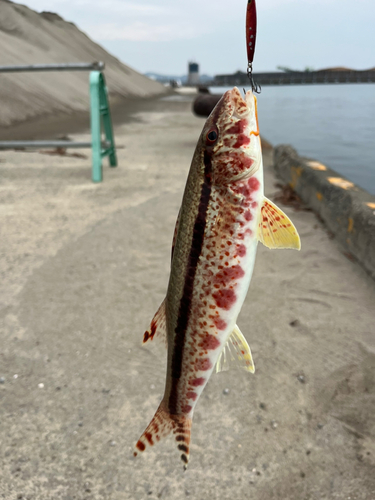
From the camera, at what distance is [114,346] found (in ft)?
10.2

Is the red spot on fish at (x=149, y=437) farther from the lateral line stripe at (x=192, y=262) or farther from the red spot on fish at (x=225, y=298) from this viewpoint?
the red spot on fish at (x=225, y=298)

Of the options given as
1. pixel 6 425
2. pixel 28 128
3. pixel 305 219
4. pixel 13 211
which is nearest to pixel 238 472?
pixel 6 425

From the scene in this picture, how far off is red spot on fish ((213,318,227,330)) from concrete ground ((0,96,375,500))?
1130 mm

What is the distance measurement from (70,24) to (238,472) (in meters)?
59.5

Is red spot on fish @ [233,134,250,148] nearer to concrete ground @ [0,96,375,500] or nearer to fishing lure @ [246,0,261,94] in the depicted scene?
fishing lure @ [246,0,261,94]

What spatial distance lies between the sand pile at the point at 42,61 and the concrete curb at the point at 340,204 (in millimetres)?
12356

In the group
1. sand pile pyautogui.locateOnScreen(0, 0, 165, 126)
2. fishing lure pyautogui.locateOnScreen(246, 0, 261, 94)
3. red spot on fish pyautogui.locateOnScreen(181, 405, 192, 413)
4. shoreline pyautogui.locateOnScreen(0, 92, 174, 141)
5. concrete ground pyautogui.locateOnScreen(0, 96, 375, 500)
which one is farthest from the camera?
sand pile pyautogui.locateOnScreen(0, 0, 165, 126)

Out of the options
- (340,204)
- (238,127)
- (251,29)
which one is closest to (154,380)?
(238,127)

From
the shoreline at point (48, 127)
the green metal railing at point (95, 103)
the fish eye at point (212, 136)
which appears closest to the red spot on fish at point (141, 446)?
the fish eye at point (212, 136)

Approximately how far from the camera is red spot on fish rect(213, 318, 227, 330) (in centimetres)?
139

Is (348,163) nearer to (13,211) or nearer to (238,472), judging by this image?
(13,211)

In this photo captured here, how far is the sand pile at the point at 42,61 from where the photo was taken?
17.9 m

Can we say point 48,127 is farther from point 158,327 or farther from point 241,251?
point 241,251

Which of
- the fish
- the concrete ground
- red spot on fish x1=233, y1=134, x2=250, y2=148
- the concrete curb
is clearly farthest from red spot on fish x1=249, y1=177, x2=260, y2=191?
the concrete curb
